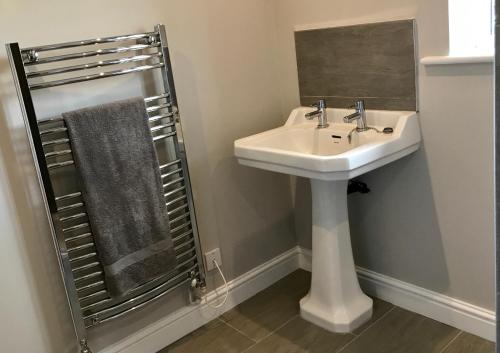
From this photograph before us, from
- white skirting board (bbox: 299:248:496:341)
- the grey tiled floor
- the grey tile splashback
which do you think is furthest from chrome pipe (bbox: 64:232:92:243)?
white skirting board (bbox: 299:248:496:341)

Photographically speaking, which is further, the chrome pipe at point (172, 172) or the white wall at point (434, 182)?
the chrome pipe at point (172, 172)

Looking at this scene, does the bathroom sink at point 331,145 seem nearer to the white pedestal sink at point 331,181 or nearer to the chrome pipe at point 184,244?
the white pedestal sink at point 331,181

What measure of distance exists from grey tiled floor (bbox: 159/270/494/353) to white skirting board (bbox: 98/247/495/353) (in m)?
0.03

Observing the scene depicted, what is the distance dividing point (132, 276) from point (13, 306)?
1.36 feet

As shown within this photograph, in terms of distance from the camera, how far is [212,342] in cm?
235

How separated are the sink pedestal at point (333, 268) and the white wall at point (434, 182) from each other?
0.72 ft

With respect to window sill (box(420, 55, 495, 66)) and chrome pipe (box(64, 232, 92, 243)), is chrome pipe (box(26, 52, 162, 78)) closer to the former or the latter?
chrome pipe (box(64, 232, 92, 243))

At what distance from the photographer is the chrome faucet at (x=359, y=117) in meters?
2.19

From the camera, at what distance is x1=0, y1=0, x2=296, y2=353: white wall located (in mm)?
1851

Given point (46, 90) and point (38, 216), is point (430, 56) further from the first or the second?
point (38, 216)

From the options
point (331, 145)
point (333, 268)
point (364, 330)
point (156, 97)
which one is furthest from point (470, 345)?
A: point (156, 97)

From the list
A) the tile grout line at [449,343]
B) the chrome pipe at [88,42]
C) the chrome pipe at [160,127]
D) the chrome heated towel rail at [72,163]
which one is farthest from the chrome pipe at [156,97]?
the tile grout line at [449,343]

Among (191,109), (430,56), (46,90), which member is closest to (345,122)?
(430,56)

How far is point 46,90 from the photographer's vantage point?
1.88 m
